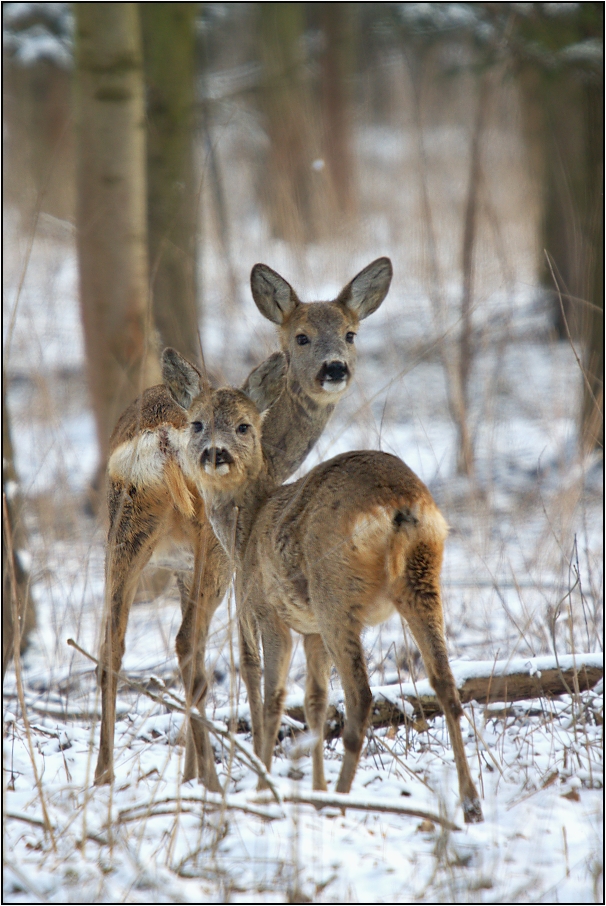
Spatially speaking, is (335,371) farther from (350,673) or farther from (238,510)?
(350,673)

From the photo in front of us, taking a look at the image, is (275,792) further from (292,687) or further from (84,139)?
(84,139)

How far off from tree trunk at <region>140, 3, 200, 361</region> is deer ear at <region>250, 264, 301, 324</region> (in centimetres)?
353

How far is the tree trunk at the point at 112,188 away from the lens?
22.5ft

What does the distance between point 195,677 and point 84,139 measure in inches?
187

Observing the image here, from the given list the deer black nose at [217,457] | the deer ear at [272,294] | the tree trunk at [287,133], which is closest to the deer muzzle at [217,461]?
the deer black nose at [217,457]

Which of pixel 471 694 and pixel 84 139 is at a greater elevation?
pixel 84 139

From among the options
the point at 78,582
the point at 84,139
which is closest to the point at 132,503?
the point at 78,582

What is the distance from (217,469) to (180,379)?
527 millimetres

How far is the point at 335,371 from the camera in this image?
4277 millimetres

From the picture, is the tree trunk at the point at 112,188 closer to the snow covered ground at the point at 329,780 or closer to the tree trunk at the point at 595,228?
the snow covered ground at the point at 329,780

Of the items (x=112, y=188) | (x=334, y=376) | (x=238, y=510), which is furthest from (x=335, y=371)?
(x=112, y=188)

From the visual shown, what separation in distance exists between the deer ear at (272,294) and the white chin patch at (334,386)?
25.4 inches

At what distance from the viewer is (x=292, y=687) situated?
5031 mm

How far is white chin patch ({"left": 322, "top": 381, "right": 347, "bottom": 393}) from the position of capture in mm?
4266
